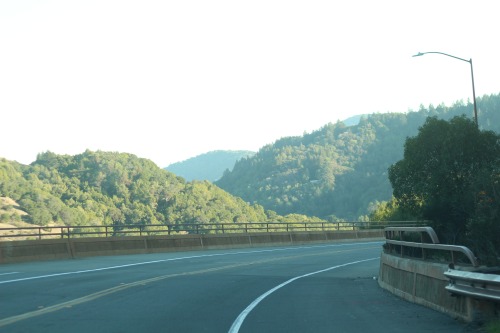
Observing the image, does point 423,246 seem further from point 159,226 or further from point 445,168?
point 159,226

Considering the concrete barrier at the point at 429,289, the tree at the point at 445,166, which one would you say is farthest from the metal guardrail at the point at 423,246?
the tree at the point at 445,166

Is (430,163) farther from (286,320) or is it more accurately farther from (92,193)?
(92,193)

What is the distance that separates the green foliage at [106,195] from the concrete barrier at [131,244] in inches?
1893

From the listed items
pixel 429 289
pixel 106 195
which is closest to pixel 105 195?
pixel 106 195

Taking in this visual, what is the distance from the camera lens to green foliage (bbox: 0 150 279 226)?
110 m

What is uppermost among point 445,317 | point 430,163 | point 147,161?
point 147,161

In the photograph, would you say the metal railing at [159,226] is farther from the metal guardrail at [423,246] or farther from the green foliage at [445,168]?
the metal guardrail at [423,246]

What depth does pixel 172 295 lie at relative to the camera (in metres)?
17.5

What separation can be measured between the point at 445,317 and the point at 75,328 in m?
6.08

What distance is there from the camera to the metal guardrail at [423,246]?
12.4 meters

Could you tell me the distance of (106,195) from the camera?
13175 centimetres

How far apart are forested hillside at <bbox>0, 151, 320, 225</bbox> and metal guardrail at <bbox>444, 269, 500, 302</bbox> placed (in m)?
90.6

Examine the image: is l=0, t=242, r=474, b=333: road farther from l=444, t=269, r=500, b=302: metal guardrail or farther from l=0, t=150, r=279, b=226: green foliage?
l=0, t=150, r=279, b=226: green foliage

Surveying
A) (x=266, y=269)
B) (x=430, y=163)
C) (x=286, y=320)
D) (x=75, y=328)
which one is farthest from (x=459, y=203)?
(x=75, y=328)
